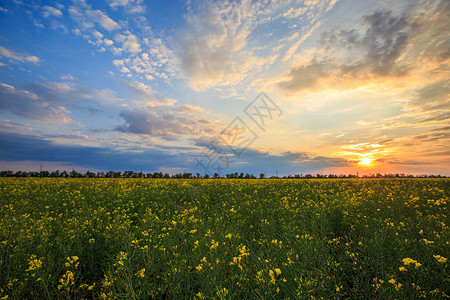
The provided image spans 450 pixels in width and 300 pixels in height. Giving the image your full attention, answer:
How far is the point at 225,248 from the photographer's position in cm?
389

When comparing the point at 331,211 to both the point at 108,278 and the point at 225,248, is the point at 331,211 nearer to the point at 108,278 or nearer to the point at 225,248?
the point at 225,248

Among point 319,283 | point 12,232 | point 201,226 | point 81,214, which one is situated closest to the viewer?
point 319,283

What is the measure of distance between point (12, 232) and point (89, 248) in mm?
1592

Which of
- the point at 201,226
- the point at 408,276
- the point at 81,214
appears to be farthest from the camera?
the point at 81,214

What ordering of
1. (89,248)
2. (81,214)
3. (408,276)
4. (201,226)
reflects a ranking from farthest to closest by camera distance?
(81,214) < (201,226) < (89,248) < (408,276)

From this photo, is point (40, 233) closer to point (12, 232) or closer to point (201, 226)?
point (12, 232)

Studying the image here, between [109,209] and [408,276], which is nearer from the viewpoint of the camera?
[408,276]

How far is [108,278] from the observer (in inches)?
129

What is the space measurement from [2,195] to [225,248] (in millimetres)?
11776

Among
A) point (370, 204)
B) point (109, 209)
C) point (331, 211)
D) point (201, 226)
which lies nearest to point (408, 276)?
point (331, 211)

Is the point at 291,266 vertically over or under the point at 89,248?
over

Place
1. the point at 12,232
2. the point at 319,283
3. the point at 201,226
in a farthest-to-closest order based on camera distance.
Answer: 1. the point at 201,226
2. the point at 12,232
3. the point at 319,283

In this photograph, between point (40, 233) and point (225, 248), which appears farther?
point (40, 233)

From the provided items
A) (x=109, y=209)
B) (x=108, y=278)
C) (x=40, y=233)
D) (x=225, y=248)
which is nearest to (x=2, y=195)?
(x=109, y=209)
